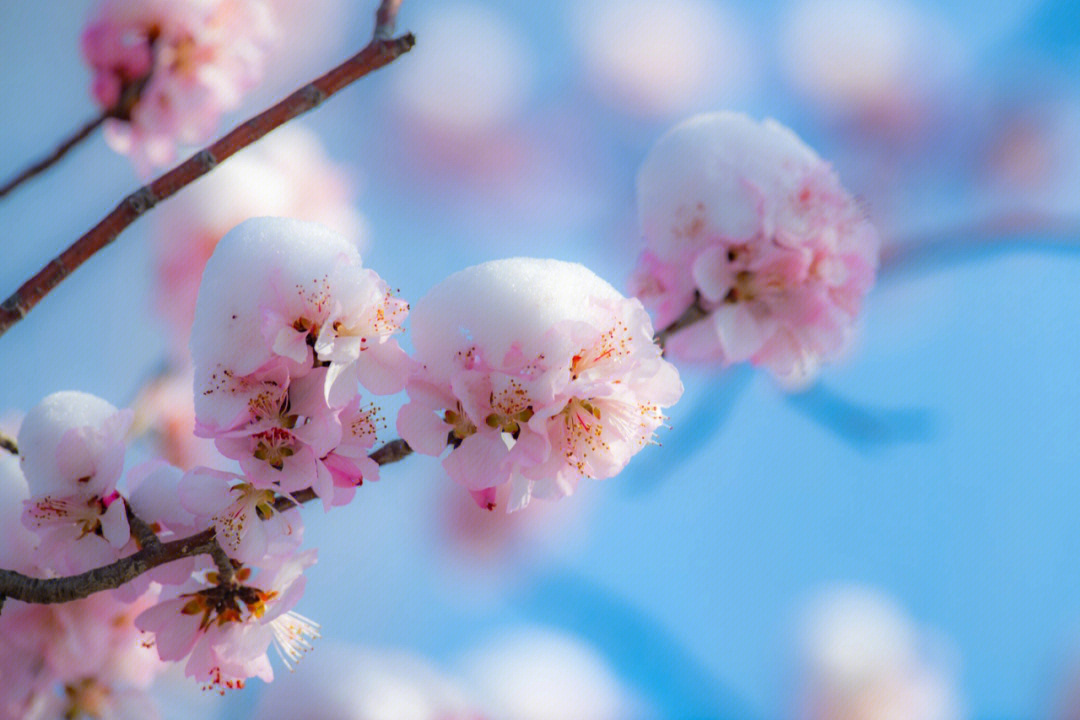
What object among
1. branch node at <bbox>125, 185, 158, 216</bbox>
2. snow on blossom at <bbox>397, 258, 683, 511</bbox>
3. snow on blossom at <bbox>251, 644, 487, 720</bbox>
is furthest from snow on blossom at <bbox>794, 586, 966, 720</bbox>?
branch node at <bbox>125, 185, 158, 216</bbox>

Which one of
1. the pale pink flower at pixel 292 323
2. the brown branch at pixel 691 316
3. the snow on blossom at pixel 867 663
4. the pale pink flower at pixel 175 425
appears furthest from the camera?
the snow on blossom at pixel 867 663

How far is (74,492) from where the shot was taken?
12.2 inches

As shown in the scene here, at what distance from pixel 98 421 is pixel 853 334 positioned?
12.6 inches

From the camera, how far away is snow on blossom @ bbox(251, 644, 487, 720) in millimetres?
445

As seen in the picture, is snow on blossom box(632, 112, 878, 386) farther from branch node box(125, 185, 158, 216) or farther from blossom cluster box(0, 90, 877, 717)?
branch node box(125, 185, 158, 216)

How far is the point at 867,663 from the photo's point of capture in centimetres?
67

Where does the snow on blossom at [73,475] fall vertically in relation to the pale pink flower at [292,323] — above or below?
below

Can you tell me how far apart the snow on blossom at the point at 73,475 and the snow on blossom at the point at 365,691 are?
176 millimetres

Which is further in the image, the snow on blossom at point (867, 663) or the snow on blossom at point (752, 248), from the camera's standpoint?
the snow on blossom at point (867, 663)

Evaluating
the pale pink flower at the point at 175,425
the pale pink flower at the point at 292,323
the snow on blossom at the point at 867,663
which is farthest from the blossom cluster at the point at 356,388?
the snow on blossom at the point at 867,663

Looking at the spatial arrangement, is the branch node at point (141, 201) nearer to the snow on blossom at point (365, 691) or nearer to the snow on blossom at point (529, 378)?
the snow on blossom at point (529, 378)

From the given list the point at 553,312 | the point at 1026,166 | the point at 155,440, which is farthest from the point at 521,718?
the point at 1026,166

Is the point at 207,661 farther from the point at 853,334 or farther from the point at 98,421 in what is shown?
the point at 853,334

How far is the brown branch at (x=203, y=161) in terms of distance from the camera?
10.7 inches
